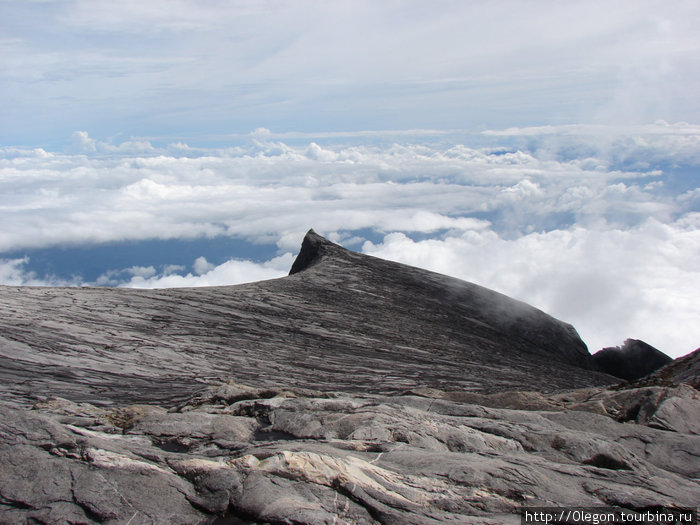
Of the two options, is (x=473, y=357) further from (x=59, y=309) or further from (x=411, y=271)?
(x=59, y=309)

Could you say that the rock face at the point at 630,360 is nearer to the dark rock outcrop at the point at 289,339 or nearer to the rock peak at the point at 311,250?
the dark rock outcrop at the point at 289,339

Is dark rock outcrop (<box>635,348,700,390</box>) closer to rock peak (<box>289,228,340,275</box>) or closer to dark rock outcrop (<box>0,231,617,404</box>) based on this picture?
dark rock outcrop (<box>0,231,617,404</box>)

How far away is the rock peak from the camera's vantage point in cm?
4398

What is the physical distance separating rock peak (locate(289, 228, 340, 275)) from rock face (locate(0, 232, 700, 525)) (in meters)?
11.2

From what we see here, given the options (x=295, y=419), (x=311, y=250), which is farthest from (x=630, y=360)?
(x=295, y=419)

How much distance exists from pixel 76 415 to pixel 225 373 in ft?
24.9

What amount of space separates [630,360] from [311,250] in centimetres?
2628

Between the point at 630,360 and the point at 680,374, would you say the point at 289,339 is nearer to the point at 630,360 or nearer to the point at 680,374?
the point at 680,374

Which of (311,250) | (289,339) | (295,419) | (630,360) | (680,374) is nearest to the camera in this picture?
(295,419)

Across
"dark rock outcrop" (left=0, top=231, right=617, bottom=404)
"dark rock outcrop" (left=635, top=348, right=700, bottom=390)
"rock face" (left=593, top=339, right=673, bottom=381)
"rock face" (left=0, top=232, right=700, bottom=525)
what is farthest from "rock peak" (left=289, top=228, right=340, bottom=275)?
"dark rock outcrop" (left=635, top=348, right=700, bottom=390)

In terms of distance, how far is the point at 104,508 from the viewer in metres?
8.39

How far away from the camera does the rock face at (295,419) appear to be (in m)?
8.99

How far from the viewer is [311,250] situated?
151 feet

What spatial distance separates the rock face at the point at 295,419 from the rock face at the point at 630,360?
10143mm
